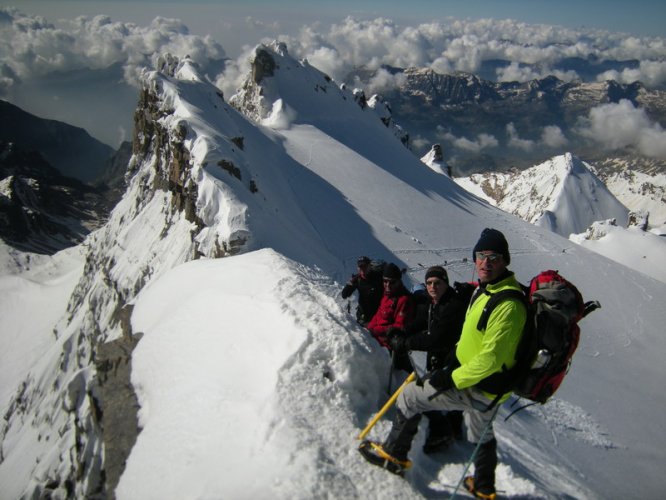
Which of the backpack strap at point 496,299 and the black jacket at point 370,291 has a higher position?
the backpack strap at point 496,299

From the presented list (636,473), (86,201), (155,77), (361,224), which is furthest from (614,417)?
(86,201)

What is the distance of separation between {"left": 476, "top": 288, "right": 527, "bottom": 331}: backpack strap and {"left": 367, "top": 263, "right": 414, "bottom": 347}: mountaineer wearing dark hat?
7.92 feet

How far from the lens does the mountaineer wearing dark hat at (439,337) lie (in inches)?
232

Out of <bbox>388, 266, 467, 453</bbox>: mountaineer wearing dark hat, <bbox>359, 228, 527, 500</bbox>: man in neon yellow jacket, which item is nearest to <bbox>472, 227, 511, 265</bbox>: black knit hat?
<bbox>359, 228, 527, 500</bbox>: man in neon yellow jacket

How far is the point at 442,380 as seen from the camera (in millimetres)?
4906

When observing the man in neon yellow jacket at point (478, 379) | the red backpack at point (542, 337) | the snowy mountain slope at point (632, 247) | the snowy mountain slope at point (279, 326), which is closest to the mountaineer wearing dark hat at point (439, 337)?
the snowy mountain slope at point (279, 326)

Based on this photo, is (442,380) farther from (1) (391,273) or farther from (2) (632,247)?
(2) (632,247)

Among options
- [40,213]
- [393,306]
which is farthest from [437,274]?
[40,213]

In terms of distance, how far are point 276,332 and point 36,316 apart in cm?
6823

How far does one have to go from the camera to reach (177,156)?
98.0ft

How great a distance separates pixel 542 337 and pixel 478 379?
2.69ft

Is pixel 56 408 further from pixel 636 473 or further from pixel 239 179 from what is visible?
pixel 636 473

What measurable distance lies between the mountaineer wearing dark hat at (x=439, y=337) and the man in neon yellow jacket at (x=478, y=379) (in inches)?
27.7

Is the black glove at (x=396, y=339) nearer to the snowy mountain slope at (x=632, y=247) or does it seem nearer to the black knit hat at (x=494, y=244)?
the black knit hat at (x=494, y=244)
